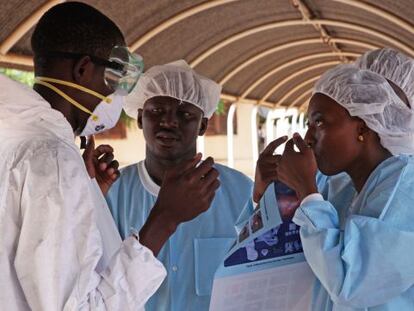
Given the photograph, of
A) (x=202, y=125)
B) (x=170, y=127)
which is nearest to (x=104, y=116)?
(x=170, y=127)

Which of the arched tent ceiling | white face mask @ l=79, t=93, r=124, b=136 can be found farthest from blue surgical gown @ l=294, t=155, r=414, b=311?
the arched tent ceiling

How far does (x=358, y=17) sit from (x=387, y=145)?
15.2 ft

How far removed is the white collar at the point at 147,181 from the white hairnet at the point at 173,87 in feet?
1.11

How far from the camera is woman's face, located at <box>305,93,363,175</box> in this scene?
6.82 ft

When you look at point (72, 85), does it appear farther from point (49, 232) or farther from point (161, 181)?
point (161, 181)

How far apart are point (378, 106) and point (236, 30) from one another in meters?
4.72

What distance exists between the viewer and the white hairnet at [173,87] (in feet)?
9.92

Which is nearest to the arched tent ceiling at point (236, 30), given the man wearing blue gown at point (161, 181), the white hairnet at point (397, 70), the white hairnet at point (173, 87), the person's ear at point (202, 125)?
the white hairnet at point (173, 87)

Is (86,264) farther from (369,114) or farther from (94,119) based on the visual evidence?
(369,114)

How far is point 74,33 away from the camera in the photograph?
1.86 m

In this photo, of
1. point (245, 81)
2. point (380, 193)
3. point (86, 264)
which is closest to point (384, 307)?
point (380, 193)

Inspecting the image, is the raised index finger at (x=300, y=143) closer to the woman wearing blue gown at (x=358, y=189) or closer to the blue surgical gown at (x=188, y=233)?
the woman wearing blue gown at (x=358, y=189)

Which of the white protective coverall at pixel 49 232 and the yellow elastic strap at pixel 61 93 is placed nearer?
the white protective coverall at pixel 49 232

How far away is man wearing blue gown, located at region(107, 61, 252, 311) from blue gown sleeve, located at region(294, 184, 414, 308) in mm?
885
